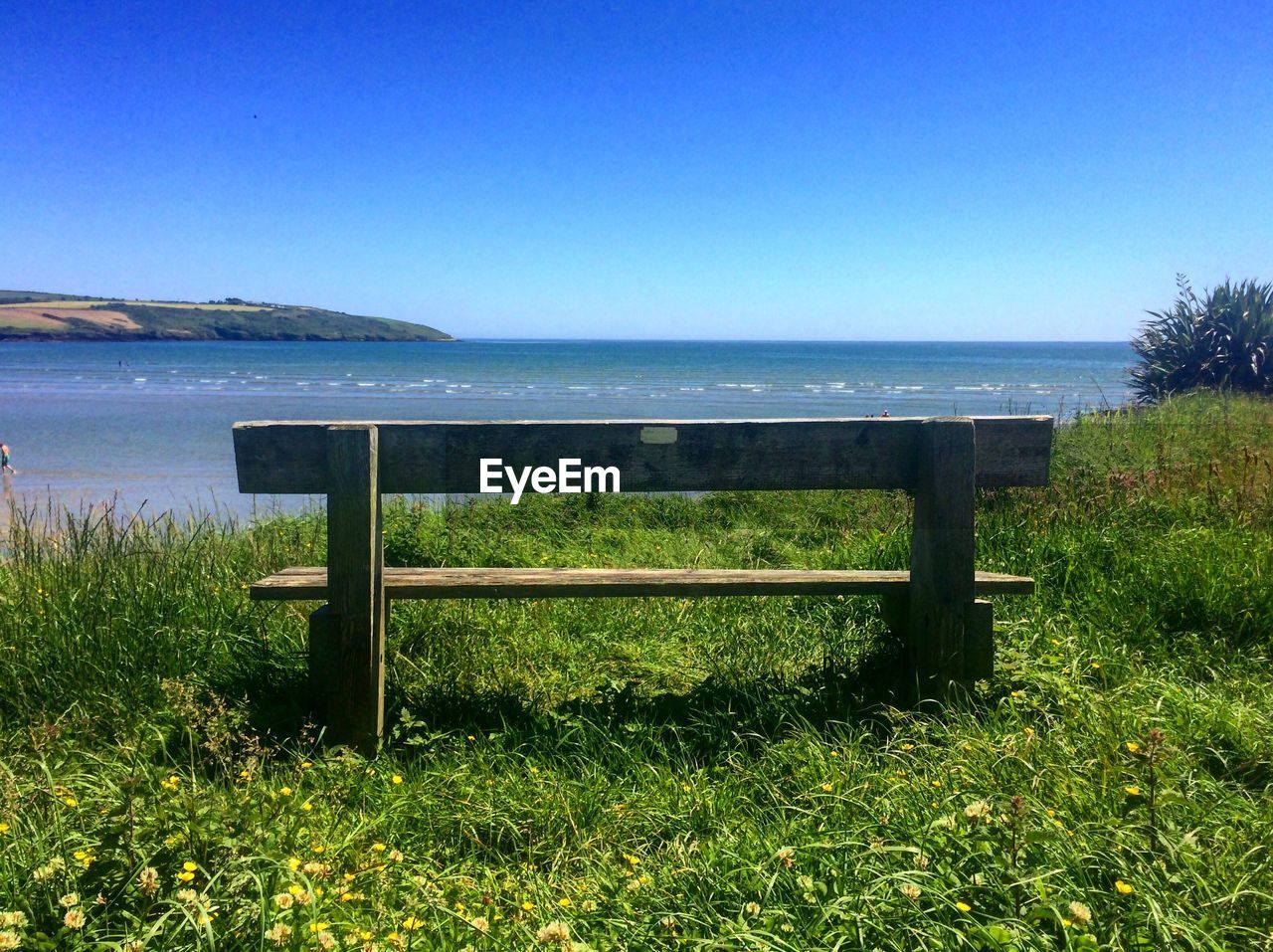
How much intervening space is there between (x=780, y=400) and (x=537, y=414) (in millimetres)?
10413

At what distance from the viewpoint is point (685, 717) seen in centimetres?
356

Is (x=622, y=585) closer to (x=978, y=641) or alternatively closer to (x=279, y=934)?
(x=978, y=641)

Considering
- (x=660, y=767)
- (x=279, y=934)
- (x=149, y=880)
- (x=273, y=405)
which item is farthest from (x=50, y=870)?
(x=273, y=405)

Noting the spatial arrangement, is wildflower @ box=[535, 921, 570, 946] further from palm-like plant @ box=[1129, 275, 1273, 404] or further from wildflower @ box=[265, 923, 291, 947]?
palm-like plant @ box=[1129, 275, 1273, 404]

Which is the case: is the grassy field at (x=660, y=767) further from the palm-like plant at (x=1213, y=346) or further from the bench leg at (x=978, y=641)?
the palm-like plant at (x=1213, y=346)

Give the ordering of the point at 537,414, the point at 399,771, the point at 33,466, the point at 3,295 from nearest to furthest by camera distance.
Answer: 1. the point at 399,771
2. the point at 33,466
3. the point at 537,414
4. the point at 3,295

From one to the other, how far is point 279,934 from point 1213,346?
60.7 feet

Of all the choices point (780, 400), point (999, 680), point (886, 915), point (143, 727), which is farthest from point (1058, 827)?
point (780, 400)

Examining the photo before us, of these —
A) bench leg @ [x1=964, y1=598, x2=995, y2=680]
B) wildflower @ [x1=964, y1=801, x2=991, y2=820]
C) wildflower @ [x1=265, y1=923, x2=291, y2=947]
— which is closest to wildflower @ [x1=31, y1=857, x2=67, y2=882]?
wildflower @ [x1=265, y1=923, x2=291, y2=947]

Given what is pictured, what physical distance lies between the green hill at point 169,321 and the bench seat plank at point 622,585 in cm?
12953

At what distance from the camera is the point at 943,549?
3.40 metres

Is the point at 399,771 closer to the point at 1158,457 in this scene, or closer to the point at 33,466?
the point at 1158,457

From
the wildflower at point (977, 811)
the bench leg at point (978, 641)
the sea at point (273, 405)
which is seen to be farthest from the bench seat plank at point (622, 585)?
the sea at point (273, 405)

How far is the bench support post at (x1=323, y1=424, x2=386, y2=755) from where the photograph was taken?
320 centimetres
